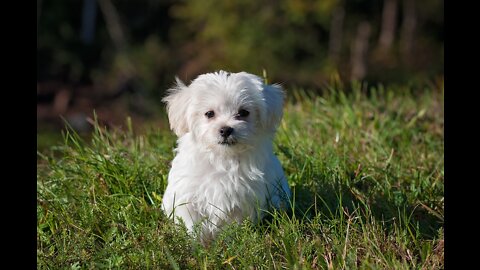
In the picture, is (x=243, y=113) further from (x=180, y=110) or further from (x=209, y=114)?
(x=180, y=110)

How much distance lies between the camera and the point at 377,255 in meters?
3.72

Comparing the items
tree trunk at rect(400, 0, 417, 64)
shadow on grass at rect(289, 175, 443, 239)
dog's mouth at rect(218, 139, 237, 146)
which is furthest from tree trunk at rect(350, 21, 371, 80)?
dog's mouth at rect(218, 139, 237, 146)

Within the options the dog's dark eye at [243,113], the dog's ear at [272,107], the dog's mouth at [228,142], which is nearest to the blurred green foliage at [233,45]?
the dog's ear at [272,107]

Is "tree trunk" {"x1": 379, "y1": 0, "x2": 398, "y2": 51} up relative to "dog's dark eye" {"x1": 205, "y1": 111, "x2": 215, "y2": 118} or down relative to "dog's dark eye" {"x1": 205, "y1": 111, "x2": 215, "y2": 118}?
down

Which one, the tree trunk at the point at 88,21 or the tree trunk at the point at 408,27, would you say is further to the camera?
the tree trunk at the point at 408,27

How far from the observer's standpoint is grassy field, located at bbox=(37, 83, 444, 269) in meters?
3.73

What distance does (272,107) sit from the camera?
13.5 ft

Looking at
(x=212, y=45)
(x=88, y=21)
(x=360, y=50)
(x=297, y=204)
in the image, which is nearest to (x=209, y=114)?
(x=297, y=204)

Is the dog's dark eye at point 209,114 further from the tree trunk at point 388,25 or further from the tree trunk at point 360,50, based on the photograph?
the tree trunk at point 388,25

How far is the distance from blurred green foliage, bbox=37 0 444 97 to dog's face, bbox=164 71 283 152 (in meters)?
15.2

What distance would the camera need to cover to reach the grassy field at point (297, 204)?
373 cm

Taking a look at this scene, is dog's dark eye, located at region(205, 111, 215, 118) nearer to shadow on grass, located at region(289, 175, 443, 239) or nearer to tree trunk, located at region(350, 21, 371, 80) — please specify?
shadow on grass, located at region(289, 175, 443, 239)

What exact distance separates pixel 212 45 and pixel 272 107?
60.5 feet

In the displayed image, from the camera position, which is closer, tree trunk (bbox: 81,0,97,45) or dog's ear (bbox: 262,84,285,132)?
dog's ear (bbox: 262,84,285,132)
